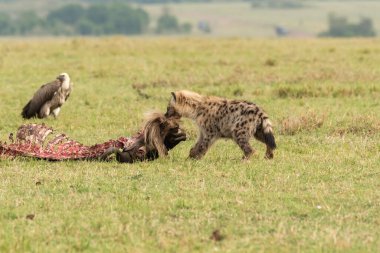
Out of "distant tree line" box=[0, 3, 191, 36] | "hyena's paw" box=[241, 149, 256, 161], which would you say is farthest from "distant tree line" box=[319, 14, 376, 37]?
"hyena's paw" box=[241, 149, 256, 161]

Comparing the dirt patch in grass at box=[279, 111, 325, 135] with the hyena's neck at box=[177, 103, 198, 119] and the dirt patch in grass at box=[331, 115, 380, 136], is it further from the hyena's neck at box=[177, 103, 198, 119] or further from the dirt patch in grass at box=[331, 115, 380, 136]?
the hyena's neck at box=[177, 103, 198, 119]

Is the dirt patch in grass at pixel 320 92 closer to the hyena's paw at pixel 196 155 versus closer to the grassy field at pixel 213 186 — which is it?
the grassy field at pixel 213 186

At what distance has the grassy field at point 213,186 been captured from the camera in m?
6.81

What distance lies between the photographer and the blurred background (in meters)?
122

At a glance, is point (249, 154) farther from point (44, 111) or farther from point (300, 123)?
point (44, 111)

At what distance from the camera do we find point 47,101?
15.0 metres

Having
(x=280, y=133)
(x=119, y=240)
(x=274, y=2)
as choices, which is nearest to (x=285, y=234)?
(x=119, y=240)

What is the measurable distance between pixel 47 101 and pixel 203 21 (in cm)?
12474

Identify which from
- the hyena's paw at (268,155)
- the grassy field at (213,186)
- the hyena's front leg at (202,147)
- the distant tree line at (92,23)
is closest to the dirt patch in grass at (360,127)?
the grassy field at (213,186)

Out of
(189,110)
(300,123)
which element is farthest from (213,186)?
(300,123)

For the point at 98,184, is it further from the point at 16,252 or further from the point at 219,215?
the point at 16,252

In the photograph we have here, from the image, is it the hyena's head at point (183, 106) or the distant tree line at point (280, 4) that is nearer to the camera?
the hyena's head at point (183, 106)

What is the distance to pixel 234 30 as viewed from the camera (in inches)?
5037

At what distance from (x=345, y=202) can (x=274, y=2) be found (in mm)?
161061
